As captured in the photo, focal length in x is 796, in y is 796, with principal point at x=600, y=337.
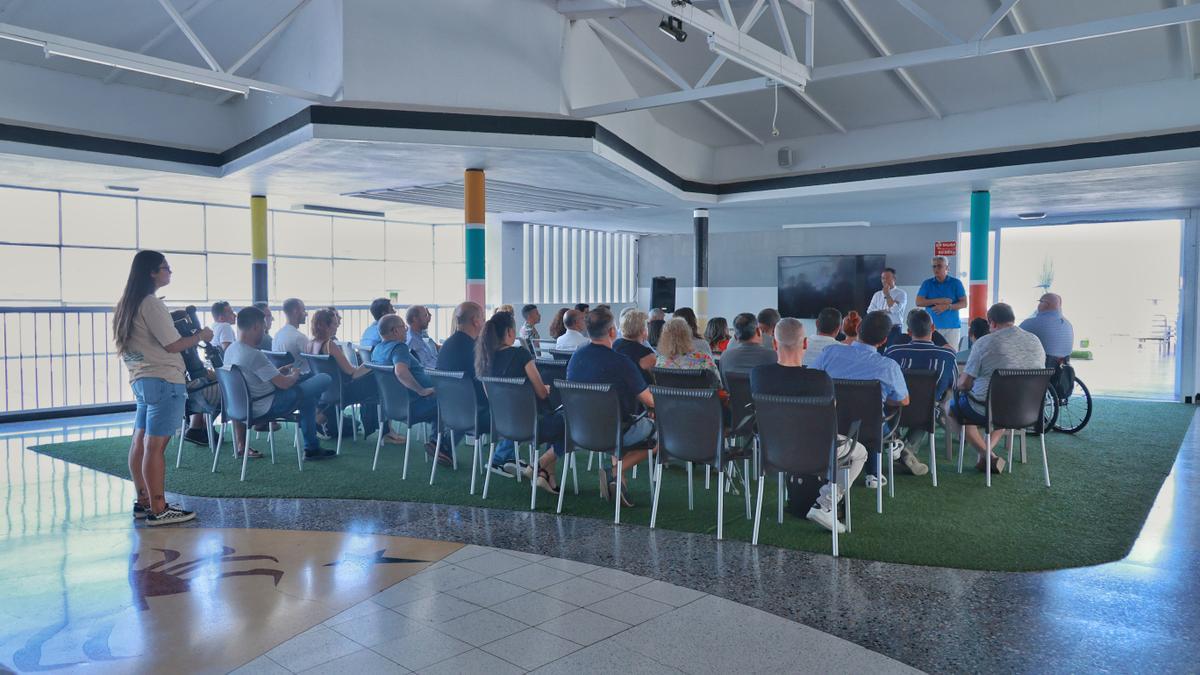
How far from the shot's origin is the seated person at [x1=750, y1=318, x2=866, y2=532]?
173 inches

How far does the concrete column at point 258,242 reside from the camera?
1166 centimetres

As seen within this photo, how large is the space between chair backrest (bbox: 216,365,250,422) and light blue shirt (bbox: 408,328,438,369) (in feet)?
4.68

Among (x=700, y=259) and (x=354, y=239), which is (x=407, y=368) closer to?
(x=700, y=259)

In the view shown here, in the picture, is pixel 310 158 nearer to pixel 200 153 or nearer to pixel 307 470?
pixel 200 153

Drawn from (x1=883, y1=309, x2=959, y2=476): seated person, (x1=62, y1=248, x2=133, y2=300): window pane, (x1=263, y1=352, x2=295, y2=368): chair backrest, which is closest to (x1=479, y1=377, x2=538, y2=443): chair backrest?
(x1=263, y1=352, x2=295, y2=368): chair backrest

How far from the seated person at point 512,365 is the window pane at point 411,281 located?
40.3 ft

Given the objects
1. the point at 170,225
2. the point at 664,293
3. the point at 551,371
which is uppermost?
the point at 170,225

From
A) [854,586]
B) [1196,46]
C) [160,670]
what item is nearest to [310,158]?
[160,670]

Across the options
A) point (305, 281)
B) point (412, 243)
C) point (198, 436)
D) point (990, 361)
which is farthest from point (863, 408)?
point (305, 281)

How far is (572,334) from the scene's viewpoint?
779cm

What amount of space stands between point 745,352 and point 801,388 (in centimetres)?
126

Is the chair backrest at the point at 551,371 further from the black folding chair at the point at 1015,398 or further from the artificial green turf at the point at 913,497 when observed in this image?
the black folding chair at the point at 1015,398

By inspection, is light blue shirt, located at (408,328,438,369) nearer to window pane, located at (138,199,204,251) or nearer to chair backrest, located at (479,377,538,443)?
chair backrest, located at (479,377,538,443)

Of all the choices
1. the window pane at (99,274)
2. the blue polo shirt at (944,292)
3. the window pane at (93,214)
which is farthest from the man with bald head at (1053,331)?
the window pane at (93,214)
